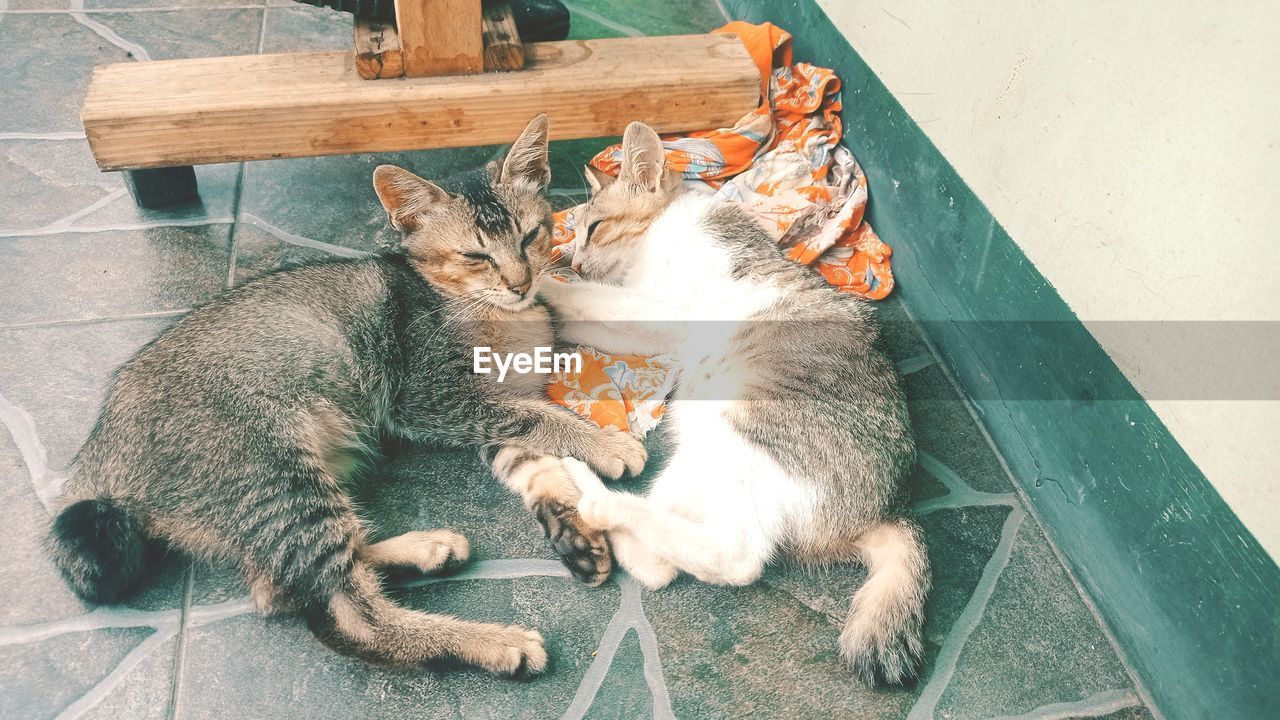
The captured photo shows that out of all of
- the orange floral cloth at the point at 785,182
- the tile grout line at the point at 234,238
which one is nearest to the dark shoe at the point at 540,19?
the orange floral cloth at the point at 785,182

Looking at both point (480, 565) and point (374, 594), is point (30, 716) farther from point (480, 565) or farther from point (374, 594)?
point (480, 565)

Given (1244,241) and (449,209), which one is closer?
(1244,241)

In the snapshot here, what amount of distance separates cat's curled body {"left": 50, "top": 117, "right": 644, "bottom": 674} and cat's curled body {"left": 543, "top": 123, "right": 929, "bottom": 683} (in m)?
0.26

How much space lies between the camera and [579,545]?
7.50 feet

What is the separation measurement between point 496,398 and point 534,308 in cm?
36

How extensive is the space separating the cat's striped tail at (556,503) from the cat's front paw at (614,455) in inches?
4.1

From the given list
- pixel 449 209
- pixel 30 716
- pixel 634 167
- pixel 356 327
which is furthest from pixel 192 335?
pixel 634 167

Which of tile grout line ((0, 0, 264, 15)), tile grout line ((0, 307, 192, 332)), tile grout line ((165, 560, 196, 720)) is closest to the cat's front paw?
tile grout line ((165, 560, 196, 720))

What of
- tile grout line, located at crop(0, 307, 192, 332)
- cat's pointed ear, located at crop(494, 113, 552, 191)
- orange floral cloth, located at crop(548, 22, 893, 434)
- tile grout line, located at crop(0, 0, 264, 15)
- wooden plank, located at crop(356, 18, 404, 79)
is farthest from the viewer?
tile grout line, located at crop(0, 0, 264, 15)

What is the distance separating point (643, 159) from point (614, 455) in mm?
1062

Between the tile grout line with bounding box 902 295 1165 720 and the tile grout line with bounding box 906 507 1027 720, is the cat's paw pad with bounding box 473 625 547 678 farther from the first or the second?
the tile grout line with bounding box 902 295 1165 720

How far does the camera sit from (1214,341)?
6.29 ft

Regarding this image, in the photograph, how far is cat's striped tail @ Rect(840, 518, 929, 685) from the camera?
2.01 meters

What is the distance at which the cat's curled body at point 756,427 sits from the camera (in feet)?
7.22
